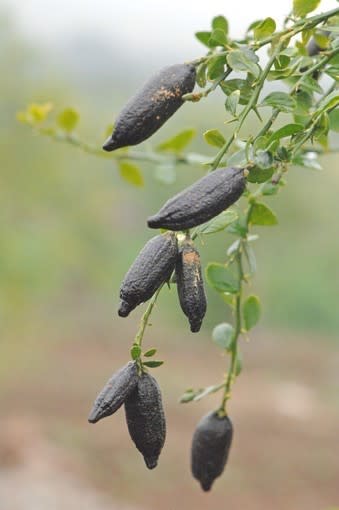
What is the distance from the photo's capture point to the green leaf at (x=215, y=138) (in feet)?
1.51

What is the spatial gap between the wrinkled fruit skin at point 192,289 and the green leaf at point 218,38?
0.41 ft

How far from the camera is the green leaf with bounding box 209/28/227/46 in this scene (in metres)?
0.42

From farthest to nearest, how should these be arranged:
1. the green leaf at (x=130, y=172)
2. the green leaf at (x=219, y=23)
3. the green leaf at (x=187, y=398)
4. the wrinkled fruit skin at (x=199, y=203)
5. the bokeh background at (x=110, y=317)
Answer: the bokeh background at (x=110, y=317), the green leaf at (x=130, y=172), the green leaf at (x=187, y=398), the green leaf at (x=219, y=23), the wrinkled fruit skin at (x=199, y=203)

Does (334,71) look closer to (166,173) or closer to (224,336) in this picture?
(224,336)

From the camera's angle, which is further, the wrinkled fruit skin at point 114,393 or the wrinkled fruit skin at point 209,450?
the wrinkled fruit skin at point 209,450

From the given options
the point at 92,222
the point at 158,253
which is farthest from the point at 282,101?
the point at 92,222

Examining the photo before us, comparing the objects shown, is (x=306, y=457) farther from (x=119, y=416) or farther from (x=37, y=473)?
(x=37, y=473)

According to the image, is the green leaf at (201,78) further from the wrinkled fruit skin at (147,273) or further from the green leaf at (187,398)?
the green leaf at (187,398)

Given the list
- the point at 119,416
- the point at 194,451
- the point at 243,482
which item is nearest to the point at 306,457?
the point at 243,482

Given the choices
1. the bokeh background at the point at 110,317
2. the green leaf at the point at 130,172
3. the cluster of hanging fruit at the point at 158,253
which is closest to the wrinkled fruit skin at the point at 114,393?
the cluster of hanging fruit at the point at 158,253

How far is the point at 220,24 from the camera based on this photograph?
45 centimetres

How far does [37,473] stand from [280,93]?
5133 millimetres

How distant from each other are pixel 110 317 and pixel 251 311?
9005 mm

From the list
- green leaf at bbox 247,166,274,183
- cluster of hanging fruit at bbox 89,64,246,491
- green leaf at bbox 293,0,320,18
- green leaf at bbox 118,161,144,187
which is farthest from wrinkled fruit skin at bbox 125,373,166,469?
green leaf at bbox 118,161,144,187
